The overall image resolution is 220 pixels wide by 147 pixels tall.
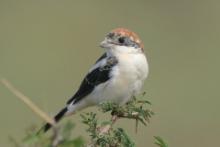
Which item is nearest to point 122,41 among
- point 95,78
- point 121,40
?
point 121,40

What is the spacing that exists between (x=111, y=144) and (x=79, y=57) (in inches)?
529

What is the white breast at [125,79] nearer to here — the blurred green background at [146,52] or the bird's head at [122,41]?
the bird's head at [122,41]

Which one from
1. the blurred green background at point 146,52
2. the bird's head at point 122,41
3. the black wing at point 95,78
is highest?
the bird's head at point 122,41

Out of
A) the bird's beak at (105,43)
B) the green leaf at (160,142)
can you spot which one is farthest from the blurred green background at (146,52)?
the green leaf at (160,142)

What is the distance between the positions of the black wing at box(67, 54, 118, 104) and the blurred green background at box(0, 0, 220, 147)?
18.3 ft

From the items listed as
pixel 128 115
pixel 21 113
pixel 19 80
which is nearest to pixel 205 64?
pixel 19 80

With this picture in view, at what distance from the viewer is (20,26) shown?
57.6 ft

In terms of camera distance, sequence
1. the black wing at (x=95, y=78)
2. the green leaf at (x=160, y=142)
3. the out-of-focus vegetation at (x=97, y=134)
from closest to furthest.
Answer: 1. the out-of-focus vegetation at (x=97, y=134)
2. the green leaf at (x=160, y=142)
3. the black wing at (x=95, y=78)

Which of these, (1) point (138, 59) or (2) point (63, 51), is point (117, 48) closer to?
(1) point (138, 59)

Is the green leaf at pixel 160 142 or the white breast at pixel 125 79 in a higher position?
the green leaf at pixel 160 142

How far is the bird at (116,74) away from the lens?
18.1 ft

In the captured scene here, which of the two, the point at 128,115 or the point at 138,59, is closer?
the point at 128,115

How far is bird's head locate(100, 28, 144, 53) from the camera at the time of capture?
5.38 m

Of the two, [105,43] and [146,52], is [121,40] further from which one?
[146,52]
